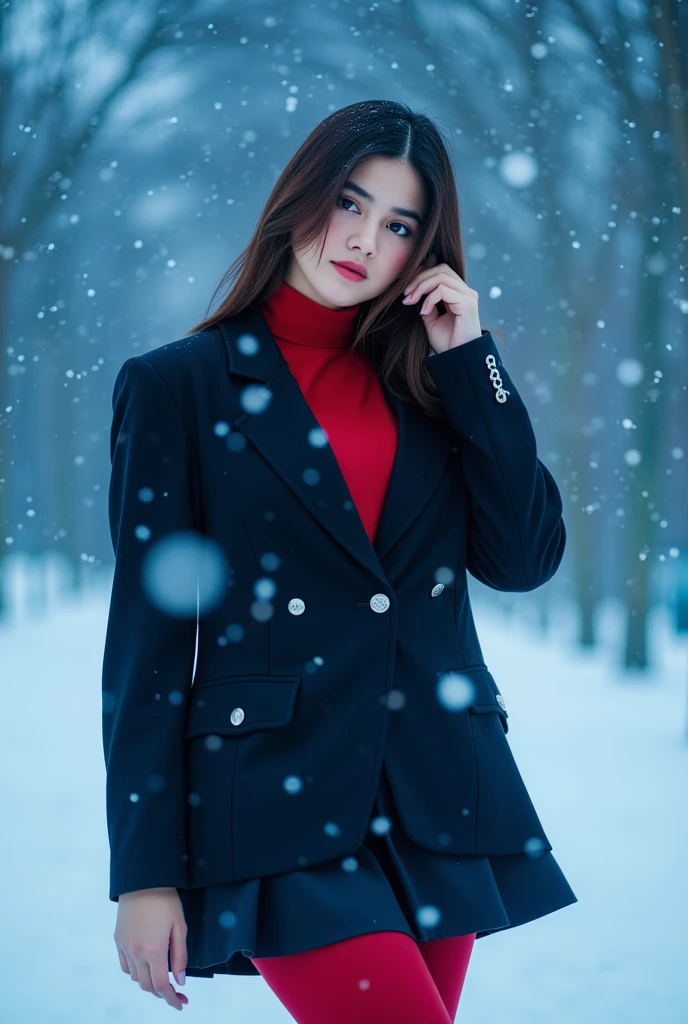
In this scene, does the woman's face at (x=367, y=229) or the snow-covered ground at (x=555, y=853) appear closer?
the woman's face at (x=367, y=229)

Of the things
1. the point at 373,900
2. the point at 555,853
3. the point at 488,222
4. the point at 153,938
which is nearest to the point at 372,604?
the point at 373,900

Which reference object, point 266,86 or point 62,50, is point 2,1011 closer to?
point 62,50

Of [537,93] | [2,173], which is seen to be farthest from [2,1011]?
[537,93]

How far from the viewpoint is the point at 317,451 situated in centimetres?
146

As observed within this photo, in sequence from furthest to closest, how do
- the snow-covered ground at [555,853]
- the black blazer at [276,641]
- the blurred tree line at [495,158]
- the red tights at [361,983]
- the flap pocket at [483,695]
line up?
the blurred tree line at [495,158] → the snow-covered ground at [555,853] → the flap pocket at [483,695] → the black blazer at [276,641] → the red tights at [361,983]

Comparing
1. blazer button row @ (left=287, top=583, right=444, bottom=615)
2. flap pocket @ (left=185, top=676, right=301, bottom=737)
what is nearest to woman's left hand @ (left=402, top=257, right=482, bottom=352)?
blazer button row @ (left=287, top=583, right=444, bottom=615)

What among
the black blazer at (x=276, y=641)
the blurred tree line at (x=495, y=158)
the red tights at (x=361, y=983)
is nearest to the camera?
the red tights at (x=361, y=983)

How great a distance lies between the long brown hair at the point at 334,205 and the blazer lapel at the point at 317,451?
0.06 metres

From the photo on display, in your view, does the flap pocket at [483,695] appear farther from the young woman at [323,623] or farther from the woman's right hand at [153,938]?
the woman's right hand at [153,938]

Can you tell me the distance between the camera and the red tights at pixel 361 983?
120 centimetres

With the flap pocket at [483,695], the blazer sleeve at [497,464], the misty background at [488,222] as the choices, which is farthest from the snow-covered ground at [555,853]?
the blazer sleeve at [497,464]

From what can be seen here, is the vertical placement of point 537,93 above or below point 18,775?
above

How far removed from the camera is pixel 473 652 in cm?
158

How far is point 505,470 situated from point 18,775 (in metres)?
4.04
